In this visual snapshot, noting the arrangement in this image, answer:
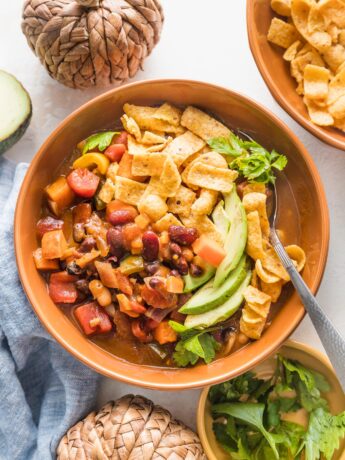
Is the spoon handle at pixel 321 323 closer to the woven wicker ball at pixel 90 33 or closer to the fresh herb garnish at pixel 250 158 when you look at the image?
the fresh herb garnish at pixel 250 158

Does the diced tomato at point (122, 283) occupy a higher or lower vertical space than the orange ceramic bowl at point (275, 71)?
lower

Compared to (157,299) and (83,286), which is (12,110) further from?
(157,299)

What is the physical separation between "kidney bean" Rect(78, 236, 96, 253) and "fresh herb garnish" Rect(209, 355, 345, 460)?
3.27 feet

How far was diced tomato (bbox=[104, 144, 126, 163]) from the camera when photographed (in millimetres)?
3383

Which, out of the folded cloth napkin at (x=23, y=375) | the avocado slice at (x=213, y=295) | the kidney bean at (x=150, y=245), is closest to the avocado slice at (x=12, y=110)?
the folded cloth napkin at (x=23, y=375)

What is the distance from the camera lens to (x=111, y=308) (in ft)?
10.8

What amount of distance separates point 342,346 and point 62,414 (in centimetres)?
160

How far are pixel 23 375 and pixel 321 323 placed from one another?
1720 mm

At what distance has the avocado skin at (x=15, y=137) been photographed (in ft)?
11.4

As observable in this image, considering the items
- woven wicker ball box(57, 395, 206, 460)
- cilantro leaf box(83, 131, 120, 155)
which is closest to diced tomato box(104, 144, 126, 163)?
cilantro leaf box(83, 131, 120, 155)

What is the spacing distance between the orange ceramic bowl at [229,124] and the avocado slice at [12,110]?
26 centimetres

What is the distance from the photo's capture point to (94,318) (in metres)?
3.31

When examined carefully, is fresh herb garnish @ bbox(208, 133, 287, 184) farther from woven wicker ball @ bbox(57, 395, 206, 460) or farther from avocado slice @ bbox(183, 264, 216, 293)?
woven wicker ball @ bbox(57, 395, 206, 460)

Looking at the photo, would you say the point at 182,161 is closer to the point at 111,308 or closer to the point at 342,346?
the point at 111,308
